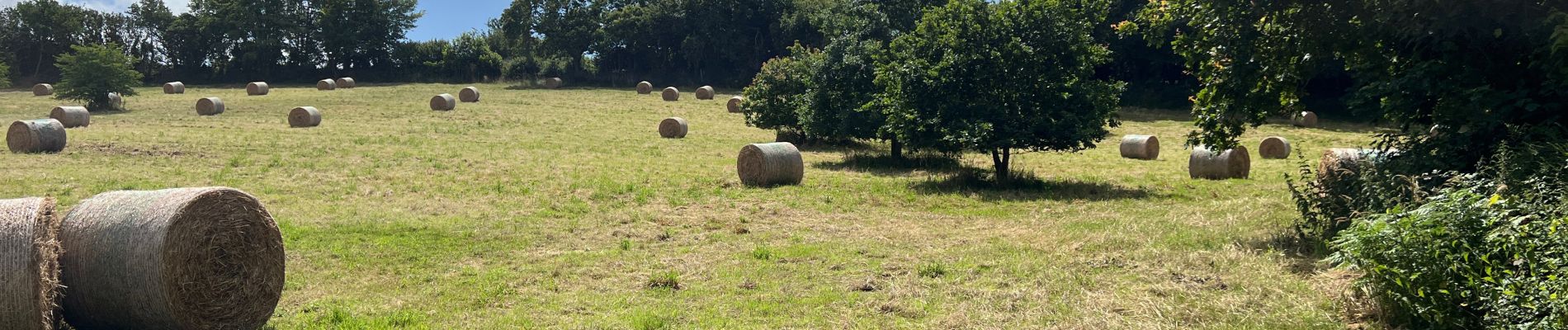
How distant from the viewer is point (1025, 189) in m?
21.2

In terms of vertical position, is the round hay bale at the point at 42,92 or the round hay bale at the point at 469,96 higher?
the round hay bale at the point at 469,96

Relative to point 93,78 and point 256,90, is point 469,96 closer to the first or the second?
point 256,90

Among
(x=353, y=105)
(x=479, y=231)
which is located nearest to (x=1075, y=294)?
(x=479, y=231)

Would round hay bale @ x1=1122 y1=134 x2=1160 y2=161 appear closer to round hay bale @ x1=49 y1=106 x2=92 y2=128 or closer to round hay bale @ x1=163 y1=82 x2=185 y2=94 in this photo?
round hay bale @ x1=49 y1=106 x2=92 y2=128

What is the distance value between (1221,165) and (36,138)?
27836mm

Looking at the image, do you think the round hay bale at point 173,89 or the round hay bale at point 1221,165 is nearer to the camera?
the round hay bale at point 1221,165

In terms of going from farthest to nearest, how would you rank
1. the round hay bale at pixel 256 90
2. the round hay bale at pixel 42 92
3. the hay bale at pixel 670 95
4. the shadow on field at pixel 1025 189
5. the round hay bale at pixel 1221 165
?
the hay bale at pixel 670 95 < the round hay bale at pixel 256 90 < the round hay bale at pixel 42 92 < the round hay bale at pixel 1221 165 < the shadow on field at pixel 1025 189

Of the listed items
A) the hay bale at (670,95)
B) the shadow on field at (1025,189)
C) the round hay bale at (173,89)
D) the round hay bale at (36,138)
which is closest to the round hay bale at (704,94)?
the hay bale at (670,95)

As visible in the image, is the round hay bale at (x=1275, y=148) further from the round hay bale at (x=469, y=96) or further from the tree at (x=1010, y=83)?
the round hay bale at (x=469, y=96)

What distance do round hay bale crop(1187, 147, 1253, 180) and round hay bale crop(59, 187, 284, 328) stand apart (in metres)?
20.2

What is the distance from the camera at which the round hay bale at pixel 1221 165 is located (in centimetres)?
2355

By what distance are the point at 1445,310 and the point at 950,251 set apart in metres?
6.30

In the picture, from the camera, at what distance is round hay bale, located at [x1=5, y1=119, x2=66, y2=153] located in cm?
2495

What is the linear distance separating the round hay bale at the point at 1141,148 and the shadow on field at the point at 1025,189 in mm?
8447
